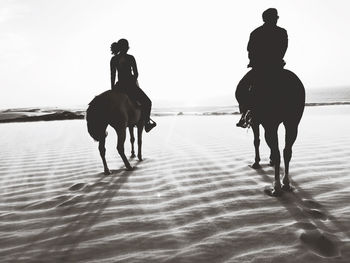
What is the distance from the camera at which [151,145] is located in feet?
29.1

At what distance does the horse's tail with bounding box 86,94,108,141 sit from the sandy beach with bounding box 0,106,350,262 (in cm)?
66

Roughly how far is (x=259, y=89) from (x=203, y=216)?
5.25ft

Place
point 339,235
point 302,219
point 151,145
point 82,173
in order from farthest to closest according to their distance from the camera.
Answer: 1. point 151,145
2. point 82,173
3. point 302,219
4. point 339,235

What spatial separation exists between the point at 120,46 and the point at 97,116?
1.47 metres

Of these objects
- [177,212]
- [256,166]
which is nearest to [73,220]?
[177,212]

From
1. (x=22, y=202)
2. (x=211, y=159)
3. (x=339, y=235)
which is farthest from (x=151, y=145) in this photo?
(x=339, y=235)

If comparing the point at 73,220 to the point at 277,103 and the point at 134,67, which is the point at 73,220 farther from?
the point at 134,67

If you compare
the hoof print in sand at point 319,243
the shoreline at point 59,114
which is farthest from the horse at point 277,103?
the shoreline at point 59,114

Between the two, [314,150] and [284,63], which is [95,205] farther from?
[314,150]

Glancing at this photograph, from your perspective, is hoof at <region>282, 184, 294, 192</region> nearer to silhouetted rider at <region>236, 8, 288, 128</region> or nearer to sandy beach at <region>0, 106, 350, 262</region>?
sandy beach at <region>0, 106, 350, 262</region>

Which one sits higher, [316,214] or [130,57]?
[130,57]

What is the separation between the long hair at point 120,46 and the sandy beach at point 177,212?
2.03 meters

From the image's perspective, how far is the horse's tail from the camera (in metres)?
5.45

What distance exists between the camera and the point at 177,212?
3.48 m
